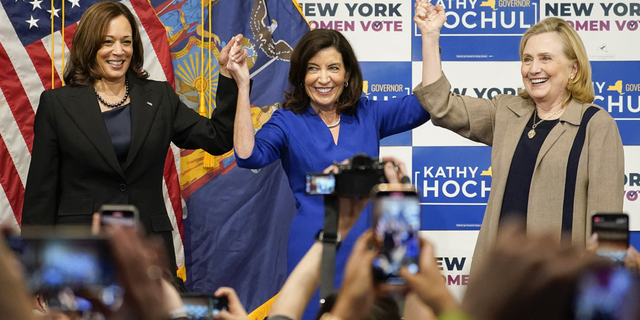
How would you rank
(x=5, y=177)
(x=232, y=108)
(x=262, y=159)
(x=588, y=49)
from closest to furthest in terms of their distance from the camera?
(x=262, y=159)
(x=232, y=108)
(x=5, y=177)
(x=588, y=49)

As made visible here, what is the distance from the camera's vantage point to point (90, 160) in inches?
98.3

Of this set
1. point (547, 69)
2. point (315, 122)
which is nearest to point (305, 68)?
point (315, 122)

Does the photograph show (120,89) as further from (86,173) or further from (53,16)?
(53,16)

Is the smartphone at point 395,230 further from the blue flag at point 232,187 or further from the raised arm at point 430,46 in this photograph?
the blue flag at point 232,187

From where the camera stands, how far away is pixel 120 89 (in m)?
2.65

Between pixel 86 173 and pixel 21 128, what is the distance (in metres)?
1.21

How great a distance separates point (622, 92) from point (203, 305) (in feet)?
10.2

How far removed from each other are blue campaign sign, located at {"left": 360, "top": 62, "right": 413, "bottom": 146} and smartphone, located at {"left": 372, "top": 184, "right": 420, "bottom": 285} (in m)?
2.57

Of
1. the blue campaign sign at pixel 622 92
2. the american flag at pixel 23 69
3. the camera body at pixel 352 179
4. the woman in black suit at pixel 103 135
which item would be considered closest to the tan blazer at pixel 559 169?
the camera body at pixel 352 179

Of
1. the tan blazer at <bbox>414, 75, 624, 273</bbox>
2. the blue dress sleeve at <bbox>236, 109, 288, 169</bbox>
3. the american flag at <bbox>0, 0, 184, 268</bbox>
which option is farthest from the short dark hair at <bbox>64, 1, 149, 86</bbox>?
the tan blazer at <bbox>414, 75, 624, 273</bbox>

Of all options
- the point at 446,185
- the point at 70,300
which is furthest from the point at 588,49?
the point at 70,300

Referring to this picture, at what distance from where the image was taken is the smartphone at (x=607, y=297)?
0.93 m

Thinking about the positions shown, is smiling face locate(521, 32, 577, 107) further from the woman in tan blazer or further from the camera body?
the camera body

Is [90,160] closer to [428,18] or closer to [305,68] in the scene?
[305,68]
